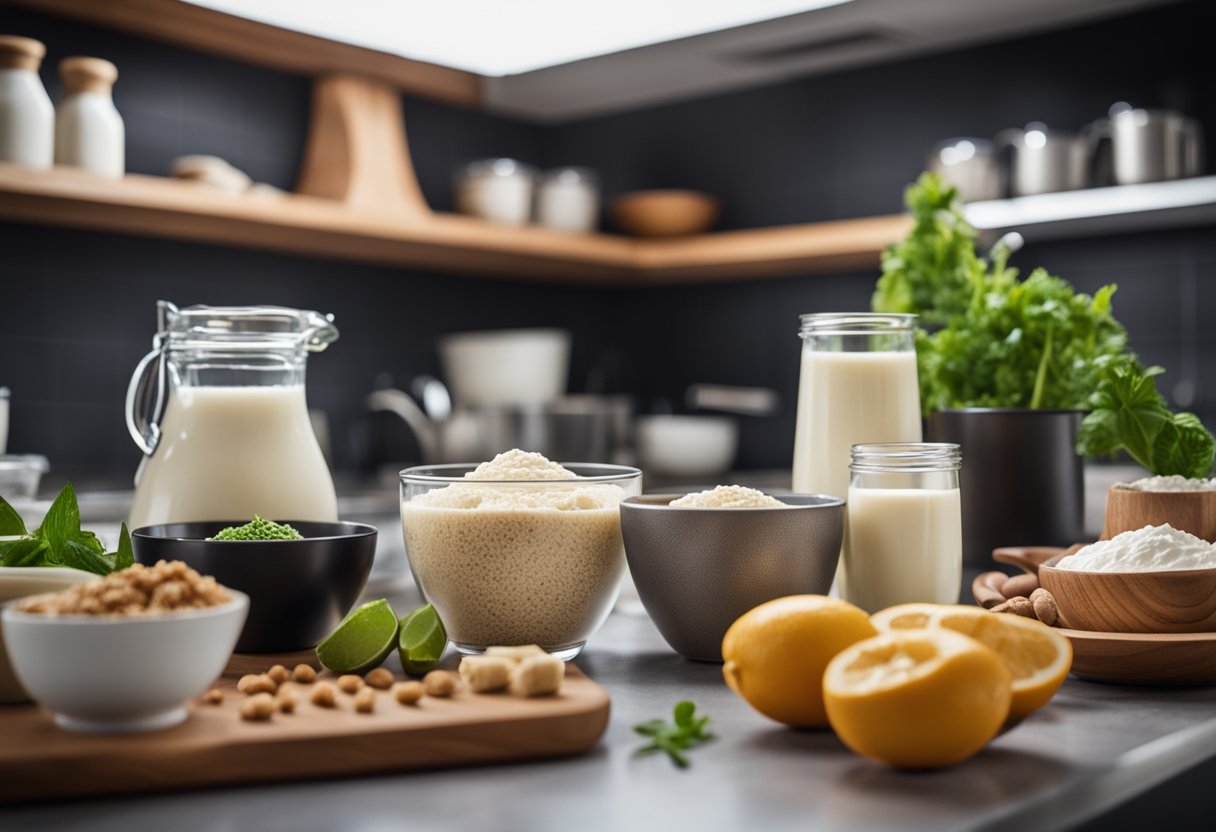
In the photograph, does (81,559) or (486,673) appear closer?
(486,673)

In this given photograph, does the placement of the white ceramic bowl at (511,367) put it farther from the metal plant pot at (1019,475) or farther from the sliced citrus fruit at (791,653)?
the sliced citrus fruit at (791,653)

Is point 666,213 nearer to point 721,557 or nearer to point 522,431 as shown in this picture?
point 522,431

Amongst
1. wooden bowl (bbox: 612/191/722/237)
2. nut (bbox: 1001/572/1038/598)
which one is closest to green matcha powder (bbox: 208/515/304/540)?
nut (bbox: 1001/572/1038/598)

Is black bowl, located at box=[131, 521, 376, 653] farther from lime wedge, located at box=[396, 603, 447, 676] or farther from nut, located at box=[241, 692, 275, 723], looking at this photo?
nut, located at box=[241, 692, 275, 723]

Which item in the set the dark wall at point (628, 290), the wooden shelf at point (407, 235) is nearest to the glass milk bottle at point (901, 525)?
the wooden shelf at point (407, 235)

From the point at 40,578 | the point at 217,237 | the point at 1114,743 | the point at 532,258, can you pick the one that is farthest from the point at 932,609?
the point at 532,258

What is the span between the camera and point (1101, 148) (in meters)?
3.07

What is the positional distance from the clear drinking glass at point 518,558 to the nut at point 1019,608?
0.29m

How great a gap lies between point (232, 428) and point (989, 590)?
25.7 inches

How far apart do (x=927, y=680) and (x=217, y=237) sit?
290 cm

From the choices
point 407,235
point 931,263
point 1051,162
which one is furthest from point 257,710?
point 1051,162

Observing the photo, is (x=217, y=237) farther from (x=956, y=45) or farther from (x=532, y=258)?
(x=956, y=45)

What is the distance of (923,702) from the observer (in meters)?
0.65

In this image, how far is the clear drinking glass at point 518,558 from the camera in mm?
938
